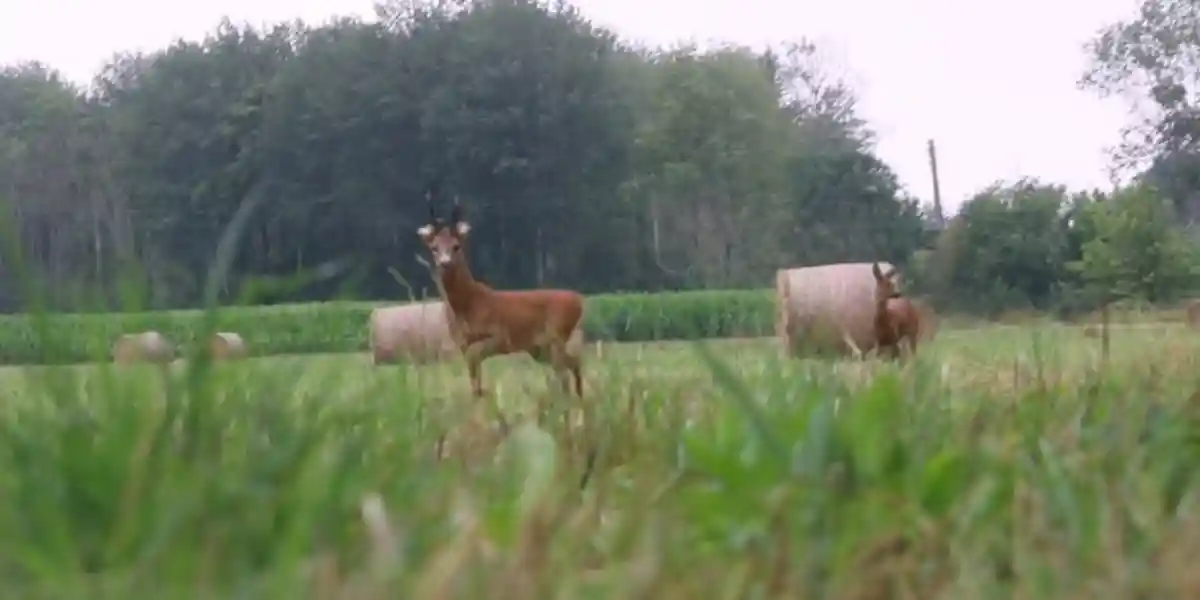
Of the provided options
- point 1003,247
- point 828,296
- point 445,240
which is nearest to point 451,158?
point 1003,247

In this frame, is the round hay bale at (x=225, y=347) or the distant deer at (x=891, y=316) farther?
the distant deer at (x=891, y=316)

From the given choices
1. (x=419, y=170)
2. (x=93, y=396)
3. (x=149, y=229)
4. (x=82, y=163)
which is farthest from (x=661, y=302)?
(x=93, y=396)

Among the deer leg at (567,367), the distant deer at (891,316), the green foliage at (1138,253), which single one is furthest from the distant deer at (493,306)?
the green foliage at (1138,253)

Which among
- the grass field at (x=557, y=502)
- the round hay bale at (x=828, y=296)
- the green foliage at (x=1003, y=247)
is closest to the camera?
the grass field at (x=557, y=502)

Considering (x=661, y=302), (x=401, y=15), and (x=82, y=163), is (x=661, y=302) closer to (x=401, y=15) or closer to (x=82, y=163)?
(x=401, y=15)

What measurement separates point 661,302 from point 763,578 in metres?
35.6

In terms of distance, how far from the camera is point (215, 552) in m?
1.39

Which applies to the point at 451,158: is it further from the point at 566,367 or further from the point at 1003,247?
the point at 566,367

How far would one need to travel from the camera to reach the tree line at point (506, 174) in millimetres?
39875

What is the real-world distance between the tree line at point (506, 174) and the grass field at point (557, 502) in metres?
33.1

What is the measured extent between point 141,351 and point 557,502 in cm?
72

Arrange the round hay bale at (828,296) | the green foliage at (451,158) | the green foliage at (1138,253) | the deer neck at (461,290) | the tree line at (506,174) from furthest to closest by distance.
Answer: the green foliage at (451,158), the tree line at (506,174), the green foliage at (1138,253), the round hay bale at (828,296), the deer neck at (461,290)

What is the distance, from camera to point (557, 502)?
1655 millimetres

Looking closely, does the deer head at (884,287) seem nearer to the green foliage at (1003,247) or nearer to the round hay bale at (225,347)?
the round hay bale at (225,347)
